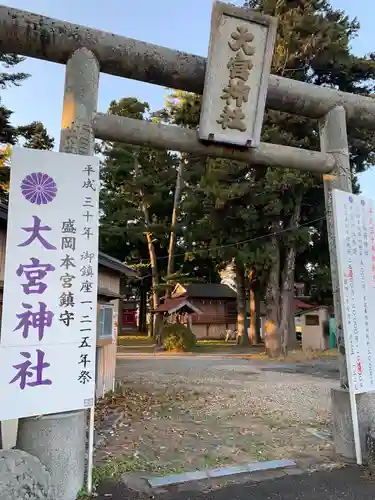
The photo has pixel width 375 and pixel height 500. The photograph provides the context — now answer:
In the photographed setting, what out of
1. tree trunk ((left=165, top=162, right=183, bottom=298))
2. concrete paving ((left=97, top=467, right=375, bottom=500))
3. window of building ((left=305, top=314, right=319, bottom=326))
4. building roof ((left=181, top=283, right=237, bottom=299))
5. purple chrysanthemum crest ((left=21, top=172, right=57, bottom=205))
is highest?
tree trunk ((left=165, top=162, right=183, bottom=298))

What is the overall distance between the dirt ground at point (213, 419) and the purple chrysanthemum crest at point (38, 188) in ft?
9.42

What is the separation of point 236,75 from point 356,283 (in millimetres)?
2735

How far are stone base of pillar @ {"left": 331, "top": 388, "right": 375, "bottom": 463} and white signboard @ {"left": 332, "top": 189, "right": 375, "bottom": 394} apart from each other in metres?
0.18

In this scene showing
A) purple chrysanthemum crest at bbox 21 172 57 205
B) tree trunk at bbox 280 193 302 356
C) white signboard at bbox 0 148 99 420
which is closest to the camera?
white signboard at bbox 0 148 99 420

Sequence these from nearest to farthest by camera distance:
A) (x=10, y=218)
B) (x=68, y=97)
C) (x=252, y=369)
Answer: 1. (x=10, y=218)
2. (x=68, y=97)
3. (x=252, y=369)

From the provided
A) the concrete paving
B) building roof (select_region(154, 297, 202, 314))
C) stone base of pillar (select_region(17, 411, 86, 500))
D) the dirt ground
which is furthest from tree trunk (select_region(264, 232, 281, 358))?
stone base of pillar (select_region(17, 411, 86, 500))

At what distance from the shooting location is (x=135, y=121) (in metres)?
4.44

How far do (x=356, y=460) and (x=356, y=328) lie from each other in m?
1.42

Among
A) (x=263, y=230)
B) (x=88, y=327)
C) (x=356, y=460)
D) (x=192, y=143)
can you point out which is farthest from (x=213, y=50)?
(x=263, y=230)

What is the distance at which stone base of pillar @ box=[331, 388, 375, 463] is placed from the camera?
4559mm

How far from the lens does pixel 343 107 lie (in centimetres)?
530

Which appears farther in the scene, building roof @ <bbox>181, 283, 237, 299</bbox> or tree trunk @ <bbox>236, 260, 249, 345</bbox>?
building roof @ <bbox>181, 283, 237, 299</bbox>

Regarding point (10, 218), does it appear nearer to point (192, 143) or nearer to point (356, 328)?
point (192, 143)

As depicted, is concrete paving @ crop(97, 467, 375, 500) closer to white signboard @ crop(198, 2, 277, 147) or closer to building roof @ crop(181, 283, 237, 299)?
white signboard @ crop(198, 2, 277, 147)
